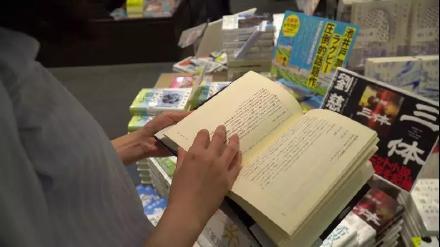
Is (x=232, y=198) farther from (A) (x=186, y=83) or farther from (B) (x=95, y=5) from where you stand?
(A) (x=186, y=83)

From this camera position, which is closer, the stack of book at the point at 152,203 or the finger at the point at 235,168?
the finger at the point at 235,168

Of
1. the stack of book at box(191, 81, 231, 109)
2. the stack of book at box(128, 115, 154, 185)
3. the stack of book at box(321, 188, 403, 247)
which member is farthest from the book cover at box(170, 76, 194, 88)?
the stack of book at box(321, 188, 403, 247)

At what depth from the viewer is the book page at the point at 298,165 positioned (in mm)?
599

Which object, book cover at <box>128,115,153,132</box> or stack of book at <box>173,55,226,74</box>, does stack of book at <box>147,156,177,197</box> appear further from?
stack of book at <box>173,55,226,74</box>

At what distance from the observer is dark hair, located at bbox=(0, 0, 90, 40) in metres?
0.43

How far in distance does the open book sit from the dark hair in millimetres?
287

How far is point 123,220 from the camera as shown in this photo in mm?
608

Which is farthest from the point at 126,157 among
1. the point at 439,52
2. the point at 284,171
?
the point at 439,52

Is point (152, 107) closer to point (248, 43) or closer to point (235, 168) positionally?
point (248, 43)

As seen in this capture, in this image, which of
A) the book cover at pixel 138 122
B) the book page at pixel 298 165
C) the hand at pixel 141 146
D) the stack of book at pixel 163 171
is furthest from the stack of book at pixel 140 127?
the book page at pixel 298 165

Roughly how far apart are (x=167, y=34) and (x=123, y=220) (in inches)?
112

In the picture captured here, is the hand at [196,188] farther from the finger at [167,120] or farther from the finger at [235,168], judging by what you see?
the finger at [167,120]

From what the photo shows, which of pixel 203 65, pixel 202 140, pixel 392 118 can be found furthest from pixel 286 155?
pixel 203 65

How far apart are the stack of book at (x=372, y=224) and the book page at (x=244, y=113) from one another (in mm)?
→ 464
